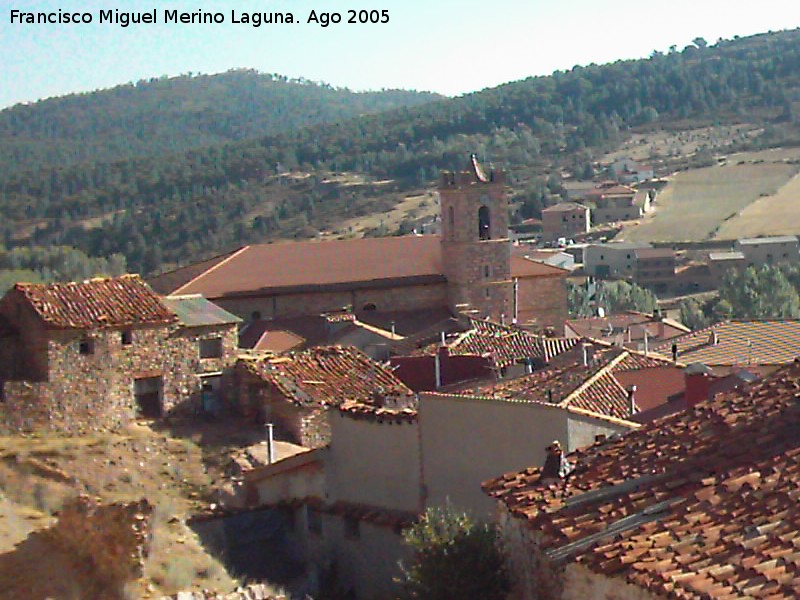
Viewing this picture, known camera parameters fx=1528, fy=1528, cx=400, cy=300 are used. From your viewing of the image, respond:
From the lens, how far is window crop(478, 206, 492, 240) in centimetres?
4169

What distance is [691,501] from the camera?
9836mm

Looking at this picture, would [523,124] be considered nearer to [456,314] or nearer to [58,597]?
[456,314]

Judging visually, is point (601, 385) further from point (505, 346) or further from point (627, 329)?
point (627, 329)

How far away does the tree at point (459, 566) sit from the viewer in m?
11.2

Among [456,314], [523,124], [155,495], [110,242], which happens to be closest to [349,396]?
[155,495]

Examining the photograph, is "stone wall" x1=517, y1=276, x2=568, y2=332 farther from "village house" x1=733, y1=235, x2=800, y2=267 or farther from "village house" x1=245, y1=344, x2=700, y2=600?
"village house" x1=733, y1=235, x2=800, y2=267

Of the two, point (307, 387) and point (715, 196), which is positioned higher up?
point (307, 387)

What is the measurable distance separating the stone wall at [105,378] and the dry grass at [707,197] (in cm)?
7837

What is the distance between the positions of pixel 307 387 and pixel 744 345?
10742 mm

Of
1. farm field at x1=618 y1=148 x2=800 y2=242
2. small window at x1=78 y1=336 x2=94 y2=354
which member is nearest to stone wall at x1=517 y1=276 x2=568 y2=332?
small window at x1=78 y1=336 x2=94 y2=354

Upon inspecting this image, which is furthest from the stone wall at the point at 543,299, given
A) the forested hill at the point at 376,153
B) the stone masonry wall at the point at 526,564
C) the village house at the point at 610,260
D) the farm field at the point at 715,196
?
the farm field at the point at 715,196

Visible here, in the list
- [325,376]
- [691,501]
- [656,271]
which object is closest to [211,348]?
[325,376]

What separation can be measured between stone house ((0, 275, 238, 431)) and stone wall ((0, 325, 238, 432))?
0.04 feet

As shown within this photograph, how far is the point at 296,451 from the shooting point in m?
19.2
